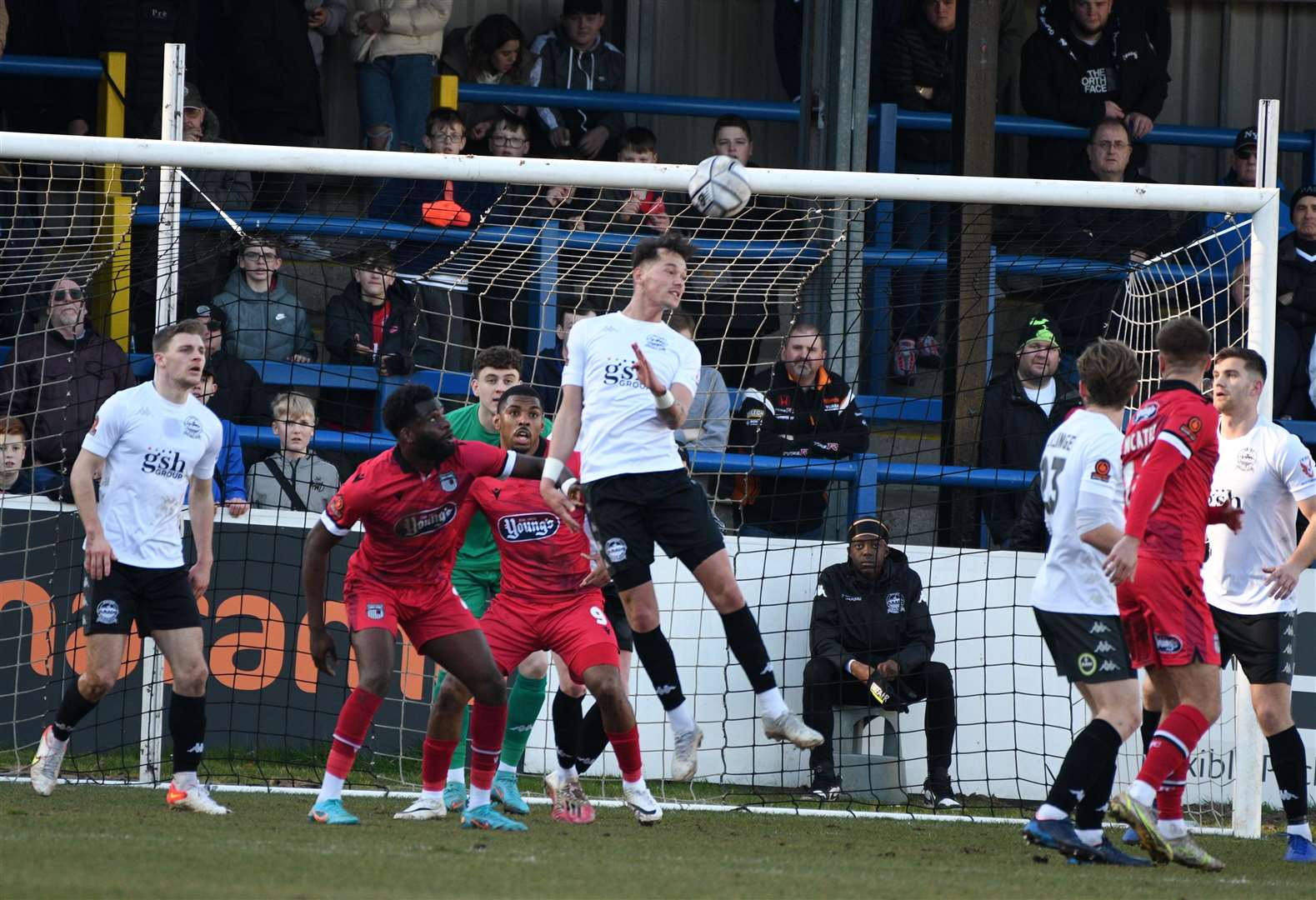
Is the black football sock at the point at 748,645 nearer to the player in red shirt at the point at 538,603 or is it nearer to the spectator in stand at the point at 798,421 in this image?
the player in red shirt at the point at 538,603

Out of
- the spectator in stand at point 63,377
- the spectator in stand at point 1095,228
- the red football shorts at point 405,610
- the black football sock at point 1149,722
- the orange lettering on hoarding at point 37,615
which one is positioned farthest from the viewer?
the spectator in stand at point 1095,228

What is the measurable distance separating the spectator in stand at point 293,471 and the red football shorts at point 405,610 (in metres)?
2.74

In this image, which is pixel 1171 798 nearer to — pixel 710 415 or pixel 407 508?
pixel 407 508

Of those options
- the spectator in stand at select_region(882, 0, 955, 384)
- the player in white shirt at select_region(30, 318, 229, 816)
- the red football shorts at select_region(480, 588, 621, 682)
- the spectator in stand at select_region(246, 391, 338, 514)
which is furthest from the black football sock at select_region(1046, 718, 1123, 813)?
the spectator in stand at select_region(882, 0, 955, 384)

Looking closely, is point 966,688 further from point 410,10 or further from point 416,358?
point 410,10

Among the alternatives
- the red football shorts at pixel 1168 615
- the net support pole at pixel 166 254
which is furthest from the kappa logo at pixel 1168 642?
the net support pole at pixel 166 254

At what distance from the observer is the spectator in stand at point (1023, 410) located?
10125 mm

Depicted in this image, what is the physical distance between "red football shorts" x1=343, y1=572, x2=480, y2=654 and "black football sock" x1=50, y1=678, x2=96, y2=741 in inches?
62.1

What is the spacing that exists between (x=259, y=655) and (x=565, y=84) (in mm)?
5633

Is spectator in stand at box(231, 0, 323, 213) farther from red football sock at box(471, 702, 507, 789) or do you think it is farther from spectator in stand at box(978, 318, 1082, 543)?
red football sock at box(471, 702, 507, 789)

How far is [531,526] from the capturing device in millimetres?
7105

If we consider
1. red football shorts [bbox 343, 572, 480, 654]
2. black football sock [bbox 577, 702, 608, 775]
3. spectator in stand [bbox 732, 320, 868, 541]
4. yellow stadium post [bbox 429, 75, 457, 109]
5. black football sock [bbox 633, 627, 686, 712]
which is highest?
yellow stadium post [bbox 429, 75, 457, 109]

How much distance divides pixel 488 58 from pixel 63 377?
4.42 metres

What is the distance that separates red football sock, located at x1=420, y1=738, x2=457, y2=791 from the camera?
694cm
